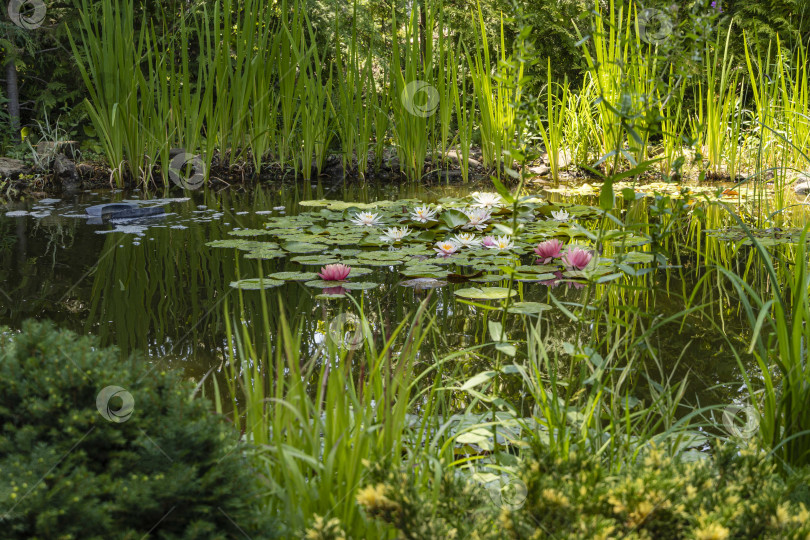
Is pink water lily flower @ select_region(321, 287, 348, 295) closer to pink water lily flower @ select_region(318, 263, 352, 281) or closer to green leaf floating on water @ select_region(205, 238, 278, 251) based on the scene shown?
pink water lily flower @ select_region(318, 263, 352, 281)

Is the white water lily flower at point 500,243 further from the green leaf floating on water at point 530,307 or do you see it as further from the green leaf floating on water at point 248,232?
the green leaf floating on water at point 248,232

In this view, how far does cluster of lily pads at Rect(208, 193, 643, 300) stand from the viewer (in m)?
2.34

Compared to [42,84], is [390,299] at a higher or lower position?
lower

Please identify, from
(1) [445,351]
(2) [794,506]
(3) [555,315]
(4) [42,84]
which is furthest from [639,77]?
(4) [42,84]

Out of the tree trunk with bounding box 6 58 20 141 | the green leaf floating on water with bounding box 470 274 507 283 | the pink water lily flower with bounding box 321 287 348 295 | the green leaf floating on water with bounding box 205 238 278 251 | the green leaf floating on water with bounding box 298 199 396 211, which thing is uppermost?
the tree trunk with bounding box 6 58 20 141

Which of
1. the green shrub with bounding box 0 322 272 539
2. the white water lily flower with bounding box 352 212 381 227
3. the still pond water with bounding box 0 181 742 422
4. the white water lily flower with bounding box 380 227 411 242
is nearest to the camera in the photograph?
the green shrub with bounding box 0 322 272 539

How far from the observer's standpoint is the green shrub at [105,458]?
72 centimetres

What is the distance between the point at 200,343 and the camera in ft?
5.90

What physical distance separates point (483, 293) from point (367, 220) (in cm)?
114

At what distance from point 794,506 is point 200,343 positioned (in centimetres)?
144

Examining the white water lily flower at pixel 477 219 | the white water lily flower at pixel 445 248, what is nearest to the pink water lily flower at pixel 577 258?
the white water lily flower at pixel 445 248

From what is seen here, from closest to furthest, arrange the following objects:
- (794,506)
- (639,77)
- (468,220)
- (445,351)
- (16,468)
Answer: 1. (16,468)
2. (794,506)
3. (445,351)
4. (468,220)
5. (639,77)

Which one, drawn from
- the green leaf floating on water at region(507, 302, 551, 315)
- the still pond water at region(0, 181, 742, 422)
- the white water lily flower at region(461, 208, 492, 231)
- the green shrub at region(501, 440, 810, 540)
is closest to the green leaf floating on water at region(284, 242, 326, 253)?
the still pond water at region(0, 181, 742, 422)

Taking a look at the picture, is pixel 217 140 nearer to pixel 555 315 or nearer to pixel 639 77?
pixel 639 77
